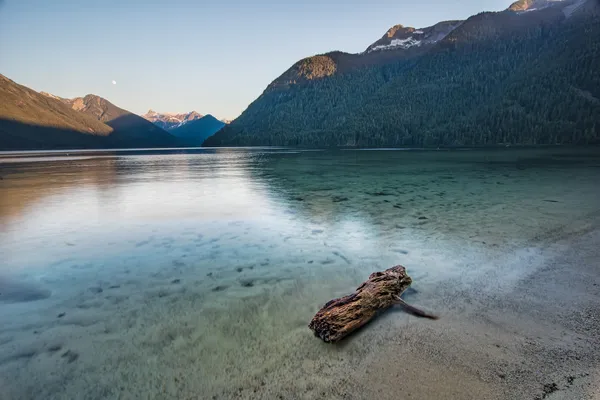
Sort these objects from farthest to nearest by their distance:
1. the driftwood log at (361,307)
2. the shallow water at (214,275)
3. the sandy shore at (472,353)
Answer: the driftwood log at (361,307) < the shallow water at (214,275) < the sandy shore at (472,353)

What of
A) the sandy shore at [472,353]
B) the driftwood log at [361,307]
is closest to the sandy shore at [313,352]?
the sandy shore at [472,353]

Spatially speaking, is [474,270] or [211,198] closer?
[474,270]

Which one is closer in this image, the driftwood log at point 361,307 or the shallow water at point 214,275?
the shallow water at point 214,275

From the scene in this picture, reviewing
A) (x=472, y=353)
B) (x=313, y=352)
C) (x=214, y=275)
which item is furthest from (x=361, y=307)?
(x=214, y=275)

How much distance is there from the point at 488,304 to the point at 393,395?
4.39 meters

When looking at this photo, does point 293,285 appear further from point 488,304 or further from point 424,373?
point 488,304

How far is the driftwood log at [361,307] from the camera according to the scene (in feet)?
21.9

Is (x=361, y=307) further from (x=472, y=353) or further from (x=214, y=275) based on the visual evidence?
(x=214, y=275)

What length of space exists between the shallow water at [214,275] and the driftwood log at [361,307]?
303 millimetres

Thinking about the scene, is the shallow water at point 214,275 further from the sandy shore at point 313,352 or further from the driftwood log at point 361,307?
the driftwood log at point 361,307

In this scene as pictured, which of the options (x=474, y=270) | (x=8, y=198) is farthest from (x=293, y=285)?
(x=8, y=198)

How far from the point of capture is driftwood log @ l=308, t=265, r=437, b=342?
21.9 ft

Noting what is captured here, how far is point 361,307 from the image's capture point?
23.5ft

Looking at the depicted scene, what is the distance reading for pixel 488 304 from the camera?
7.80m
